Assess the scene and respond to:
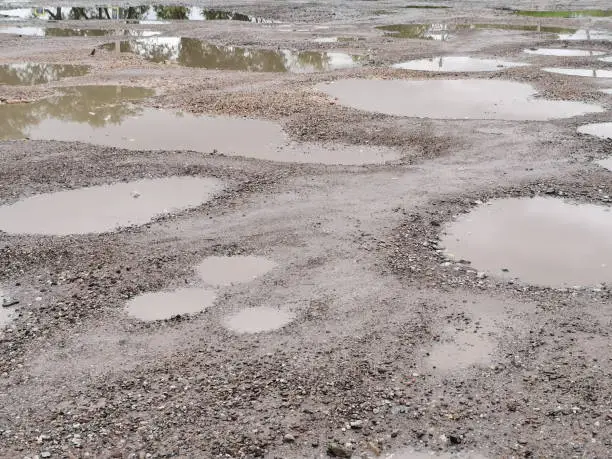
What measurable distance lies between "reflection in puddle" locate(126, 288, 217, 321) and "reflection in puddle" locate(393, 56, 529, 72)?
1301 centimetres

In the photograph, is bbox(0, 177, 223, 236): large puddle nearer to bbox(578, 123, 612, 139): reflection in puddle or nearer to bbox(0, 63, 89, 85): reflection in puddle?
bbox(578, 123, 612, 139): reflection in puddle

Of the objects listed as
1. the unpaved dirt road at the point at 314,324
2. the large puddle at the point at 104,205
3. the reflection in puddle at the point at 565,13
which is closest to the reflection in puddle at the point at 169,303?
the unpaved dirt road at the point at 314,324

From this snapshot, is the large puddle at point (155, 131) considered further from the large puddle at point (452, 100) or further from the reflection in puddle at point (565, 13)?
the reflection in puddle at point (565, 13)

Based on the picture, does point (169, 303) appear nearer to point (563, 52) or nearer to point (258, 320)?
point (258, 320)

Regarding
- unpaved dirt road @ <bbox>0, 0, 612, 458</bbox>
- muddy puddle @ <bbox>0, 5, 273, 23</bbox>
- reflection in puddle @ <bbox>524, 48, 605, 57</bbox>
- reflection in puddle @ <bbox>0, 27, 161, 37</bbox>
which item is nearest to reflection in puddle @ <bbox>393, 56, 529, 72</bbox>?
reflection in puddle @ <bbox>524, 48, 605, 57</bbox>

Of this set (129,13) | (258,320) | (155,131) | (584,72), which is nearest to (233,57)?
(155,131)

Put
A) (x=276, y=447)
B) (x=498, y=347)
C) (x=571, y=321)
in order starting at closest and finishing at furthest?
1. (x=276, y=447)
2. (x=498, y=347)
3. (x=571, y=321)

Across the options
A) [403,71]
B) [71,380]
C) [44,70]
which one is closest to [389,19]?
[403,71]

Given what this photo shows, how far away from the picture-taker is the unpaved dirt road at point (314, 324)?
5082 mm

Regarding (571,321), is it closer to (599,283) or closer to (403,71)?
(599,283)

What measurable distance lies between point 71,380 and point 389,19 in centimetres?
2596

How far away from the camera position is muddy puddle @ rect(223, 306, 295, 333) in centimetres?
640

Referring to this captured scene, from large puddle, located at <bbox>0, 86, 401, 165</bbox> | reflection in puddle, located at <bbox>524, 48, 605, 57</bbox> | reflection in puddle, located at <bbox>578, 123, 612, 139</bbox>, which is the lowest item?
reflection in puddle, located at <bbox>578, 123, 612, 139</bbox>

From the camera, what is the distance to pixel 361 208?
915cm
